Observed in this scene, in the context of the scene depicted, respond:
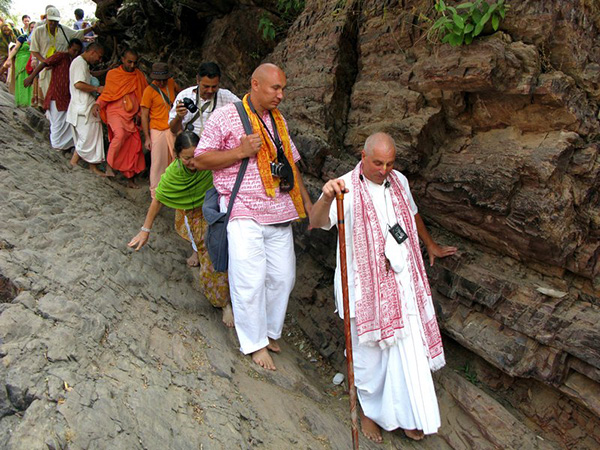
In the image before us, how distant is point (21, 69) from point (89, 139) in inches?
97.6

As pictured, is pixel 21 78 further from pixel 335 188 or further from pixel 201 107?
pixel 335 188

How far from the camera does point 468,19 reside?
3.60m

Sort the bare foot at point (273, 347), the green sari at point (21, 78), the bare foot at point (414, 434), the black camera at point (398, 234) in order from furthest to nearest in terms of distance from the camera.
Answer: the green sari at point (21, 78) < the bare foot at point (273, 347) < the bare foot at point (414, 434) < the black camera at point (398, 234)

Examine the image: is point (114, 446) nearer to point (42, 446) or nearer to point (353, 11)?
point (42, 446)

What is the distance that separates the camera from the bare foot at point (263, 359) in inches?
148

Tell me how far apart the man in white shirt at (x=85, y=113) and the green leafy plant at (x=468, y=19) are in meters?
4.66

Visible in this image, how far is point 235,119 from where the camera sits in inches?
140

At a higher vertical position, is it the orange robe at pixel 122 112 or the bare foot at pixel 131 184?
the orange robe at pixel 122 112

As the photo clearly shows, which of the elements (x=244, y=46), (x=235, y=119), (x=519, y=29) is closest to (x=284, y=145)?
(x=235, y=119)

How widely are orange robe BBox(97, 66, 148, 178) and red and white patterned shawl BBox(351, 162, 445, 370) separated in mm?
4157

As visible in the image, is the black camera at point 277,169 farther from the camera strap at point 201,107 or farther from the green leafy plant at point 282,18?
the green leafy plant at point 282,18

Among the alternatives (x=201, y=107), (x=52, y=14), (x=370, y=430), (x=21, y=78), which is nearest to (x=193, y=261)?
(x=201, y=107)

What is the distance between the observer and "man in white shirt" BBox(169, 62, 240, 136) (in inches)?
172

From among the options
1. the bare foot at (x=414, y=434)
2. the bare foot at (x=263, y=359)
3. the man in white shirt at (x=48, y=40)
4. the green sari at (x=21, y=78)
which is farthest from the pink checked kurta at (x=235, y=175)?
the green sari at (x=21, y=78)
